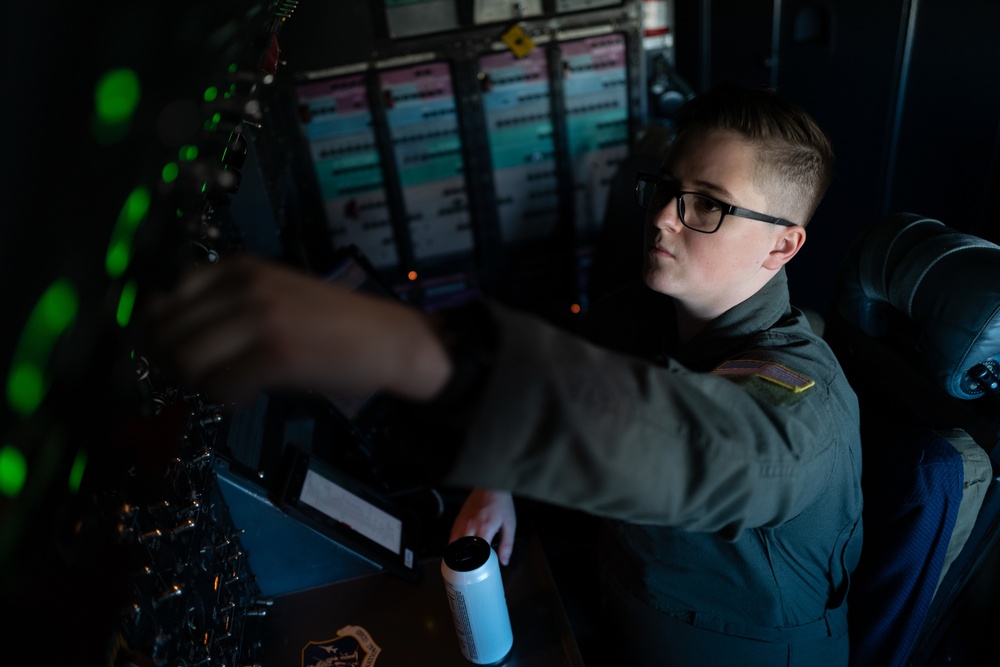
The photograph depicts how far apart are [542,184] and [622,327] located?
6.28ft

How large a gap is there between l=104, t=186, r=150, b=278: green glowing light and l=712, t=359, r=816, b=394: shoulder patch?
28.4 inches

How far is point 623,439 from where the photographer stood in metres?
0.59

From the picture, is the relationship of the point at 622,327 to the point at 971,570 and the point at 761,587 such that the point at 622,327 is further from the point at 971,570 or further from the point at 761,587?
the point at 971,570

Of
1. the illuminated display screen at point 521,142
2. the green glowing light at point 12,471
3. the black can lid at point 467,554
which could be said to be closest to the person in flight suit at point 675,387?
the green glowing light at point 12,471

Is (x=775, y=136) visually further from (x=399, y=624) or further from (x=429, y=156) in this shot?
(x=429, y=156)

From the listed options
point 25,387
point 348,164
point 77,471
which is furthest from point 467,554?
point 348,164

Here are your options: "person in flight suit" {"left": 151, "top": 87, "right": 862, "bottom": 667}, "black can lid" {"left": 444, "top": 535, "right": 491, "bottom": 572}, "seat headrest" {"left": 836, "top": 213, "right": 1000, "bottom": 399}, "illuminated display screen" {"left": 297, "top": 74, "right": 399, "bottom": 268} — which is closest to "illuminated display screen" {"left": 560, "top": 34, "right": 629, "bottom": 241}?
"illuminated display screen" {"left": 297, "top": 74, "right": 399, "bottom": 268}

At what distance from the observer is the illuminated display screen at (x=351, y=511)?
4.53ft

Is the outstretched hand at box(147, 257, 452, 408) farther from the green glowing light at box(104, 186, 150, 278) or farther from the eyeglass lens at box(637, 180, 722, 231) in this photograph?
the eyeglass lens at box(637, 180, 722, 231)

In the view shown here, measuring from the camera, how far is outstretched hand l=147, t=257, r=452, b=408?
19.0 inches

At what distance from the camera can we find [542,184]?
10.9 feet

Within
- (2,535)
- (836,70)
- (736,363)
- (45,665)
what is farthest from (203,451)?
(836,70)

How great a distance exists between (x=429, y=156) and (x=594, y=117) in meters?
0.83

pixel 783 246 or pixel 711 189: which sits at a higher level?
pixel 711 189
